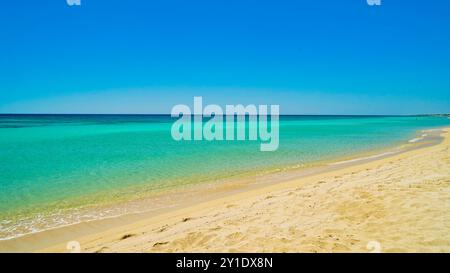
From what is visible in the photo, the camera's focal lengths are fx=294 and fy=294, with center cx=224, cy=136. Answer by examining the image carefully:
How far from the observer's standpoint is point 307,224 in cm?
555

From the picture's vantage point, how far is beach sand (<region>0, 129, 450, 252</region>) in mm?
4660

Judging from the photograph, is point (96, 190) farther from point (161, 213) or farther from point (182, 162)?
point (182, 162)

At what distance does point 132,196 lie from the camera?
9680 millimetres

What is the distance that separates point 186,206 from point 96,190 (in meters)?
3.78

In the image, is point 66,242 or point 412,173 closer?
point 66,242

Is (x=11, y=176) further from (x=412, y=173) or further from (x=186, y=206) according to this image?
(x=412, y=173)

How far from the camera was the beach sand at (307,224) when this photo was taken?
15.3 ft
